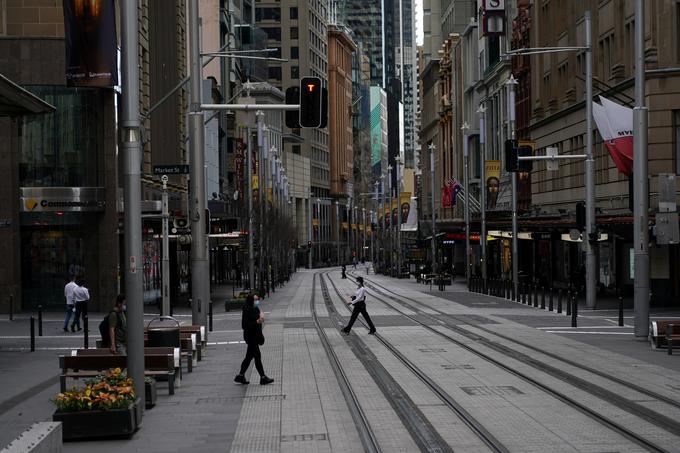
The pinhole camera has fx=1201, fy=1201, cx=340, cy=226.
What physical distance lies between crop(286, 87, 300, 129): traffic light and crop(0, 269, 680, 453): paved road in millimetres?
5267

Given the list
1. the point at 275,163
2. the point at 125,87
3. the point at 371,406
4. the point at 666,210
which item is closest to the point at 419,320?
the point at 666,210

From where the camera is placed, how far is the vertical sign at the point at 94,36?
62.4ft

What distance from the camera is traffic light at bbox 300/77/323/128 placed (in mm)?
24953

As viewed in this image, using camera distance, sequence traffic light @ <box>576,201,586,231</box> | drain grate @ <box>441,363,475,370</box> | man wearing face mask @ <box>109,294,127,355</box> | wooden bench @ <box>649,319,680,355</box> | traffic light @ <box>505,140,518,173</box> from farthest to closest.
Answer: traffic light @ <box>505,140,518,173</box>, traffic light @ <box>576,201,586,231</box>, wooden bench @ <box>649,319,680,355</box>, drain grate @ <box>441,363,475,370</box>, man wearing face mask @ <box>109,294,127,355</box>

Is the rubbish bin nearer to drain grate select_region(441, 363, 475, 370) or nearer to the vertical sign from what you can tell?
drain grate select_region(441, 363, 475, 370)

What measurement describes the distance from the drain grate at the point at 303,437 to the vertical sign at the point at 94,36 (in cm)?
708


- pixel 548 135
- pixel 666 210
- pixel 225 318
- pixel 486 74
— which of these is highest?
pixel 486 74

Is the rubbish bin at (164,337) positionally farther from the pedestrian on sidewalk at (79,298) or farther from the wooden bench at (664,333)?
the pedestrian on sidewalk at (79,298)

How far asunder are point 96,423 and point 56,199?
33.7 m

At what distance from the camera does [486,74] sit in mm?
107688

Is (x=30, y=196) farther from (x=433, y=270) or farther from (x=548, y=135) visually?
(x=433, y=270)

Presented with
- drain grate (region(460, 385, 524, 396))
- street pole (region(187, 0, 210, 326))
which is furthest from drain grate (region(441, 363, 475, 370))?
street pole (region(187, 0, 210, 326))

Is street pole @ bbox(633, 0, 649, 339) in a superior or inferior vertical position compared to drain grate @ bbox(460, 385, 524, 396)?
superior

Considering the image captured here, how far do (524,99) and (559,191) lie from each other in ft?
50.6
